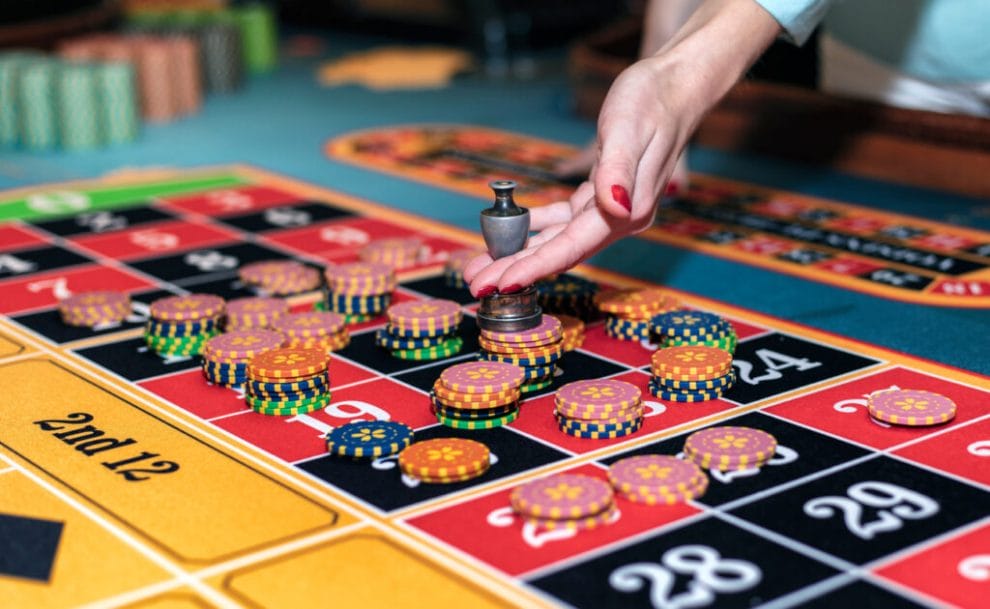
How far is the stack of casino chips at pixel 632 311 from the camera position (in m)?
2.34

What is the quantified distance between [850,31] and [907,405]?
82.4 inches

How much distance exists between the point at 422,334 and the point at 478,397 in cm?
36

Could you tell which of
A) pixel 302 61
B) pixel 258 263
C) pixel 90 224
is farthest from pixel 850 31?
pixel 302 61

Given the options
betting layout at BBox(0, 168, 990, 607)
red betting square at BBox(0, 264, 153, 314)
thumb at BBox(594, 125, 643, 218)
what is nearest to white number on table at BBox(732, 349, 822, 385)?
betting layout at BBox(0, 168, 990, 607)

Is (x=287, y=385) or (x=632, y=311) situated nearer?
(x=287, y=385)

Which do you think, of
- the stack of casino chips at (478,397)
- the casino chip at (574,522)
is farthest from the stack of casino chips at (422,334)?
the casino chip at (574,522)

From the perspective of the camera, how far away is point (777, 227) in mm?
3195

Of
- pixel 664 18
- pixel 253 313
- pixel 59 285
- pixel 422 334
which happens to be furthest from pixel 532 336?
pixel 664 18

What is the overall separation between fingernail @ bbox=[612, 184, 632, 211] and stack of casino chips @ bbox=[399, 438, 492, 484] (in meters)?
0.42

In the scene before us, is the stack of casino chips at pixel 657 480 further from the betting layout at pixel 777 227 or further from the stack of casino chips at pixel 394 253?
the stack of casino chips at pixel 394 253

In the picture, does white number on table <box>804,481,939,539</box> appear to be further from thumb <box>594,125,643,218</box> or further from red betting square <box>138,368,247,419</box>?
red betting square <box>138,368,247,419</box>

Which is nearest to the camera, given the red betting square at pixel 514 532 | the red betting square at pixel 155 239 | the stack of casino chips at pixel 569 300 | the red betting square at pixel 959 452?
the red betting square at pixel 514 532

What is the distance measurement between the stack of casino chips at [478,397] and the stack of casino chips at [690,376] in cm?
23

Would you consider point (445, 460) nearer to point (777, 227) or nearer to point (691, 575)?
point (691, 575)
